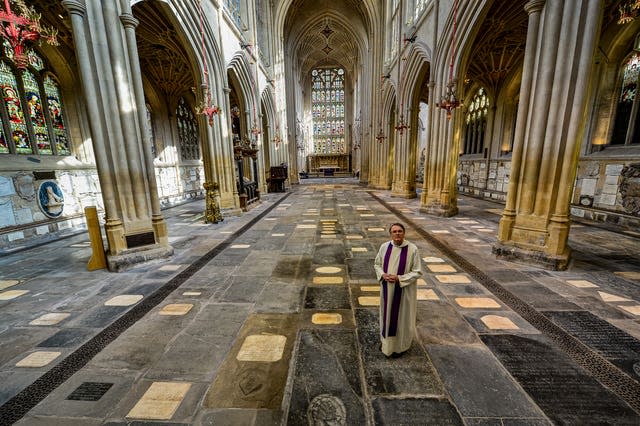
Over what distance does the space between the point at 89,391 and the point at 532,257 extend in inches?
270

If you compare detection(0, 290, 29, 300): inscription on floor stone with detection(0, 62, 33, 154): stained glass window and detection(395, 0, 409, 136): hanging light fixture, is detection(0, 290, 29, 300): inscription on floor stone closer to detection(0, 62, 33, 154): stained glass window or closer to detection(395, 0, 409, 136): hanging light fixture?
detection(0, 62, 33, 154): stained glass window

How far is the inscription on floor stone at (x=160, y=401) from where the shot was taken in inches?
80.0

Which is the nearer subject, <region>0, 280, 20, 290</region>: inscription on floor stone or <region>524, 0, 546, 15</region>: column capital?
<region>0, 280, 20, 290</region>: inscription on floor stone

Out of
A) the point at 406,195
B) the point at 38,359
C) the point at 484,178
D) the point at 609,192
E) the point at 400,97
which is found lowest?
the point at 38,359

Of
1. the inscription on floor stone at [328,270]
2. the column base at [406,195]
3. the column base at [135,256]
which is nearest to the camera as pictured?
the inscription on floor stone at [328,270]

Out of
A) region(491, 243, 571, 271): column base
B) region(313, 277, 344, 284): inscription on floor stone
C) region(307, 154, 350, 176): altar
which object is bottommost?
region(313, 277, 344, 284): inscription on floor stone

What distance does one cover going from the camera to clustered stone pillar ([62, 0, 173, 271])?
475 cm

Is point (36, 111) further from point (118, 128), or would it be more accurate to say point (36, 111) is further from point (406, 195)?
point (406, 195)

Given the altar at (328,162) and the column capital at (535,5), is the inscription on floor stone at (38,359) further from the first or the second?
the altar at (328,162)

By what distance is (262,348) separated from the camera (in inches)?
108

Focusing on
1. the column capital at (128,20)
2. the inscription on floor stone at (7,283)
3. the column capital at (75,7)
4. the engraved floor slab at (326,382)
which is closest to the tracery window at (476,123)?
the column capital at (128,20)

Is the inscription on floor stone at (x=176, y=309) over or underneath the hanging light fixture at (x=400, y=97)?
underneath

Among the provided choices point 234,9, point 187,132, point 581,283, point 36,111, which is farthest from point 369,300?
point 187,132

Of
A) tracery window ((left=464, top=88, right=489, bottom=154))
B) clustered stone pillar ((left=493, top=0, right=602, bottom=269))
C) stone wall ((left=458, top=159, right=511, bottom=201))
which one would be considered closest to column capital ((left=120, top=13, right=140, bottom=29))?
clustered stone pillar ((left=493, top=0, right=602, bottom=269))
